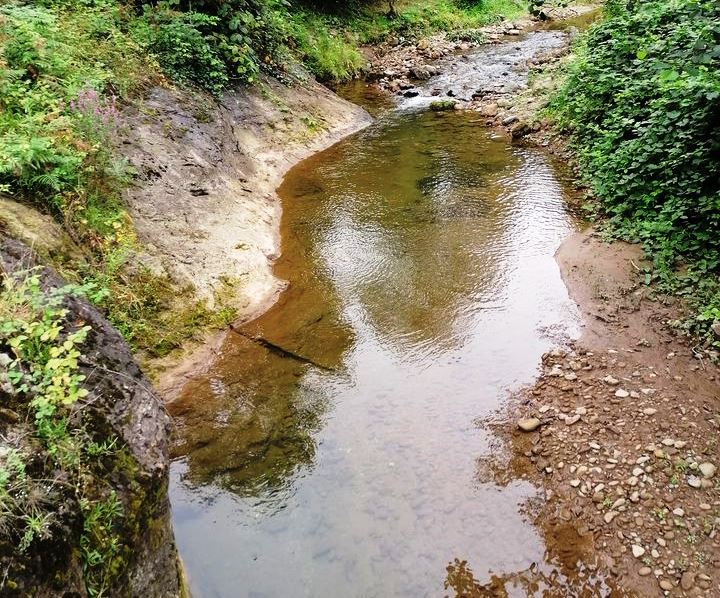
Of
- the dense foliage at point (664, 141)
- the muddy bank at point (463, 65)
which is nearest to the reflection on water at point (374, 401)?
the dense foliage at point (664, 141)

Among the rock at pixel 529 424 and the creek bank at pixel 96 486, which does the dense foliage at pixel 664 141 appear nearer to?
the rock at pixel 529 424

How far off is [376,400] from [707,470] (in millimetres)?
3220

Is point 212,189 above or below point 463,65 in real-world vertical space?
below

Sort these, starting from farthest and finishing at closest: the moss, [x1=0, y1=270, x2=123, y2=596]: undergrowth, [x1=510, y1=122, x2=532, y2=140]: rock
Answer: the moss
[x1=510, y1=122, x2=532, y2=140]: rock
[x1=0, y1=270, x2=123, y2=596]: undergrowth

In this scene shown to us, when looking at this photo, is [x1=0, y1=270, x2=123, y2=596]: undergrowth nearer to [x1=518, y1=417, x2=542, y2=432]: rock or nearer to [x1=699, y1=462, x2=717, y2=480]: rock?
[x1=518, y1=417, x2=542, y2=432]: rock

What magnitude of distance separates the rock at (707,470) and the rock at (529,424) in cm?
145

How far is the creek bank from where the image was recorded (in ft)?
9.41

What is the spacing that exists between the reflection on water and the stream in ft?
0.06

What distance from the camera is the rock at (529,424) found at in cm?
547

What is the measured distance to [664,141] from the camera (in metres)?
8.12

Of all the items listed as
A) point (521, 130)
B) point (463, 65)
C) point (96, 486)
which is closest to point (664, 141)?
point (521, 130)

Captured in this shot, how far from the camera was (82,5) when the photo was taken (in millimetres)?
9523

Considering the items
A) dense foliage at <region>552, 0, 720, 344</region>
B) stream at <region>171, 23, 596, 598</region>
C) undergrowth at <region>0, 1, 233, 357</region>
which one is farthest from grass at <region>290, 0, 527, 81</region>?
undergrowth at <region>0, 1, 233, 357</region>

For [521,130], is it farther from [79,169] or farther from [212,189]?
[79,169]
